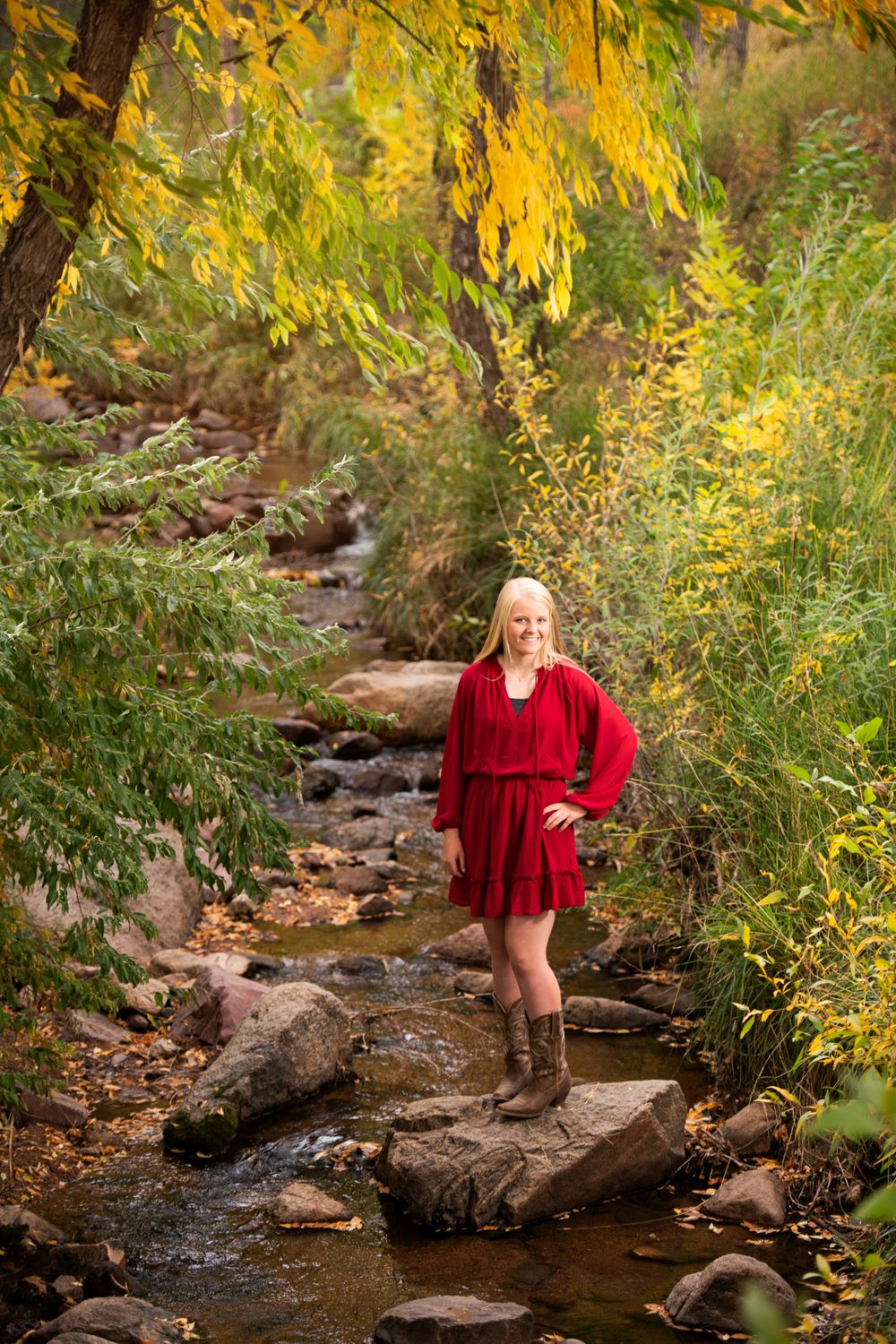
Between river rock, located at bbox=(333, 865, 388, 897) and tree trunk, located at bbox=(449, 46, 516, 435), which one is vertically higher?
tree trunk, located at bbox=(449, 46, 516, 435)

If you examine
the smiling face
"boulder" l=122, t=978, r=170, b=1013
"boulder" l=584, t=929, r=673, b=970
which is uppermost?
the smiling face

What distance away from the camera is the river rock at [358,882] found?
23.9 feet

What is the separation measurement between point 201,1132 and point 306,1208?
0.61 m

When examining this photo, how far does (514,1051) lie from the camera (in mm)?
4438

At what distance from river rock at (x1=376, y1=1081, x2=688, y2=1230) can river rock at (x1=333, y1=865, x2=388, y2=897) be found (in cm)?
279

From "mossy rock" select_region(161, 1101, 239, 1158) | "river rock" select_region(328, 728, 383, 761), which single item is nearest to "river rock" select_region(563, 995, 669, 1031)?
"mossy rock" select_region(161, 1101, 239, 1158)

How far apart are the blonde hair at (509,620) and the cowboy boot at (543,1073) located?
1.18 metres

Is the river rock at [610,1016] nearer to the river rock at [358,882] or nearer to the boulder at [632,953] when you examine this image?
the boulder at [632,953]

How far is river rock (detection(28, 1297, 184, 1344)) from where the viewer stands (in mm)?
3410

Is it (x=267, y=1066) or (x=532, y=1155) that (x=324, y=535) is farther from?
(x=532, y=1155)

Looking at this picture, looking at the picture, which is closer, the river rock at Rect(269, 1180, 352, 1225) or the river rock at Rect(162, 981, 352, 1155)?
the river rock at Rect(269, 1180, 352, 1225)

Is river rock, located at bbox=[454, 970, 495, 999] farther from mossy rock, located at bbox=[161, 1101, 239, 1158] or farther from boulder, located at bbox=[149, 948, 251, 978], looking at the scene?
mossy rock, located at bbox=[161, 1101, 239, 1158]

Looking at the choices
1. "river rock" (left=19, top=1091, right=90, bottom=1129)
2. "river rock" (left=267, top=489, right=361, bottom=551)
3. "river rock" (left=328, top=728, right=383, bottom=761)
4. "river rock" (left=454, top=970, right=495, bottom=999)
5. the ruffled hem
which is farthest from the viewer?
"river rock" (left=267, top=489, right=361, bottom=551)

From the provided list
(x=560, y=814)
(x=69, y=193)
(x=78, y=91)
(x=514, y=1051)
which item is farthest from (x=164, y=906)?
(x=78, y=91)
